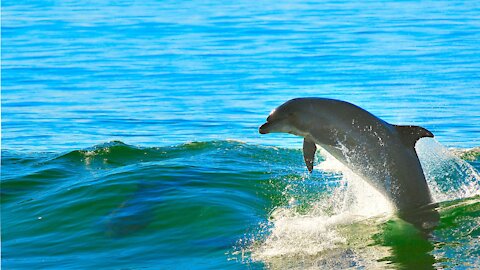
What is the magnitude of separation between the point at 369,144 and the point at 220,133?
9.45 m

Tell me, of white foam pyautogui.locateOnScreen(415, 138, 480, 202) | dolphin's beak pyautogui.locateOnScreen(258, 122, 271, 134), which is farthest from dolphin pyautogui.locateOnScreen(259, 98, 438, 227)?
white foam pyautogui.locateOnScreen(415, 138, 480, 202)

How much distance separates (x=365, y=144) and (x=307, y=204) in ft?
Answer: 7.12

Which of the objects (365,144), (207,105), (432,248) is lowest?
(432,248)

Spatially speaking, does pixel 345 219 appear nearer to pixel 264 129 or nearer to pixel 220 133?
pixel 264 129

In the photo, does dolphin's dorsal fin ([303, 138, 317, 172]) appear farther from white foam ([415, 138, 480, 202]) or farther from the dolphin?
white foam ([415, 138, 480, 202])

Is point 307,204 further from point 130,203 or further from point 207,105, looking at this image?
point 207,105

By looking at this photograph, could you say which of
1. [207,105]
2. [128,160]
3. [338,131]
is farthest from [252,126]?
[338,131]

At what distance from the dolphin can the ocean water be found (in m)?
0.33

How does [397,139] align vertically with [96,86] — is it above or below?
below

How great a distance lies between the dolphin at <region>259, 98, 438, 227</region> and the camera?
488 inches

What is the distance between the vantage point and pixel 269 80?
2761cm

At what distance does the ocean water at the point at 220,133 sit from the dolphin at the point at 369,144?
0.33m

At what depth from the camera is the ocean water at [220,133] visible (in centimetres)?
1263

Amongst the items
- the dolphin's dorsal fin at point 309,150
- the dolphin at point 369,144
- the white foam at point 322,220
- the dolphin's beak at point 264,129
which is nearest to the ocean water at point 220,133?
the white foam at point 322,220
